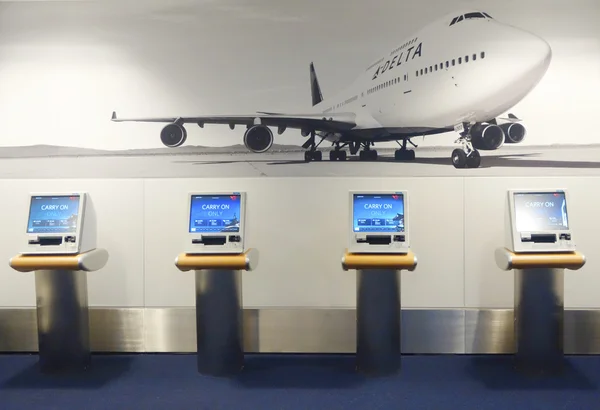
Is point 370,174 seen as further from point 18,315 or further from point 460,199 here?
point 18,315

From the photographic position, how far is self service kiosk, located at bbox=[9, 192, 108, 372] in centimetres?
391

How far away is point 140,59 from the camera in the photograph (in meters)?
4.74

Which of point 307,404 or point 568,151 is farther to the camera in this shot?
point 568,151

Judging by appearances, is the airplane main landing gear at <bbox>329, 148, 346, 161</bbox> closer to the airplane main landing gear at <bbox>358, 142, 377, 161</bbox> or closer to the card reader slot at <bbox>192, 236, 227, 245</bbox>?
the airplane main landing gear at <bbox>358, 142, 377, 161</bbox>

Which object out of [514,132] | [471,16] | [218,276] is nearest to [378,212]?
[218,276]

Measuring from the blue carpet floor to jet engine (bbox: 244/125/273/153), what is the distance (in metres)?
1.78

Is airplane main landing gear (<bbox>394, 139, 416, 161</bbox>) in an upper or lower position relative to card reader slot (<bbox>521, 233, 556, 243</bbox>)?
upper

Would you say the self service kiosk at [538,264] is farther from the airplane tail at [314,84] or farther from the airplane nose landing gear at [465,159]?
the airplane tail at [314,84]

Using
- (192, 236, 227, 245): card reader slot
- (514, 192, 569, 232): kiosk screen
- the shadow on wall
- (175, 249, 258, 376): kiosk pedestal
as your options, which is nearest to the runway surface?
the shadow on wall

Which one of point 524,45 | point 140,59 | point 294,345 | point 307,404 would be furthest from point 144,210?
point 524,45

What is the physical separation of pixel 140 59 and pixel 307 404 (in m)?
3.17

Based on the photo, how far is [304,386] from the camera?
3914 millimetres

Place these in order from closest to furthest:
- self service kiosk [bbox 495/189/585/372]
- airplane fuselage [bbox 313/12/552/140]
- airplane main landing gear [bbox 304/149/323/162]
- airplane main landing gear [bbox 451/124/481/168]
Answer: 1. self service kiosk [bbox 495/189/585/372]
2. airplane fuselage [bbox 313/12/552/140]
3. airplane main landing gear [bbox 451/124/481/168]
4. airplane main landing gear [bbox 304/149/323/162]

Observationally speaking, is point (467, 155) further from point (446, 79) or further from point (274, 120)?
point (274, 120)
